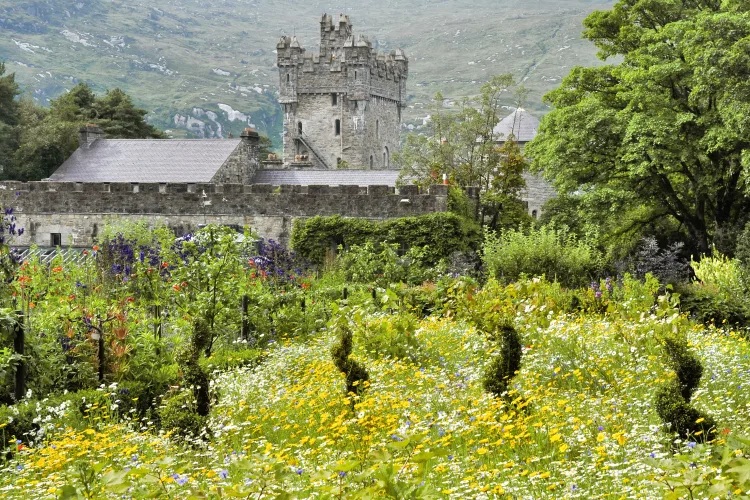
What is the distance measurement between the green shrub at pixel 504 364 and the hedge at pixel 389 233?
1381 cm

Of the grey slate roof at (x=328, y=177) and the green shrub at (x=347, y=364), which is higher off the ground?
the grey slate roof at (x=328, y=177)

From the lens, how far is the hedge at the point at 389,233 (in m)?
22.8

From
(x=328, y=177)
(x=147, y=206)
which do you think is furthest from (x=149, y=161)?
(x=147, y=206)

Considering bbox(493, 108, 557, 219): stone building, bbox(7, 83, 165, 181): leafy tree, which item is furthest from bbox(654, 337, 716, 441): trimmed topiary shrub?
bbox(7, 83, 165, 181): leafy tree

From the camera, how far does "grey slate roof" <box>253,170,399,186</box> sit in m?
39.5

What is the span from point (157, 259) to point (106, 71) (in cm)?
19356

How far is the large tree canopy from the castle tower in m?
37.3

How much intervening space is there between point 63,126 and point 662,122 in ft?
115

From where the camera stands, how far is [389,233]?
2312 cm

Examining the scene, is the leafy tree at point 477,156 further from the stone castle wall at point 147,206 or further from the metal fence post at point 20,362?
the metal fence post at point 20,362

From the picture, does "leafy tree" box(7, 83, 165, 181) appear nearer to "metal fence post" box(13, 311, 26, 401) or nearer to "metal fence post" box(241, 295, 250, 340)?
"metal fence post" box(241, 295, 250, 340)

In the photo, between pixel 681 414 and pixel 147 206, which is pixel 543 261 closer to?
pixel 147 206

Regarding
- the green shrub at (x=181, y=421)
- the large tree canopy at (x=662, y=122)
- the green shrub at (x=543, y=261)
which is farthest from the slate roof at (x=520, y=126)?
the green shrub at (x=181, y=421)

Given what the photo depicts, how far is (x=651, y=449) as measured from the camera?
268 inches
